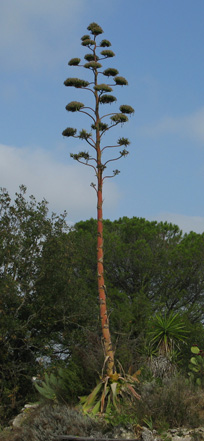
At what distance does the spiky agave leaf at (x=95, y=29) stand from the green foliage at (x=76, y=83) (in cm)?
163

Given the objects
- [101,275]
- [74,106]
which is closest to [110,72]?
[74,106]

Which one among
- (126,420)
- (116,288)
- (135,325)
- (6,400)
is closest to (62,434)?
(126,420)

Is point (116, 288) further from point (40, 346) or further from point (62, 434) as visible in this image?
point (62, 434)

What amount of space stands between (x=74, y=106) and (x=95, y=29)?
2.49 m

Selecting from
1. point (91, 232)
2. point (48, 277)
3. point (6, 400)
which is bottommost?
point (6, 400)

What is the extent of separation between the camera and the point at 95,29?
1373 centimetres

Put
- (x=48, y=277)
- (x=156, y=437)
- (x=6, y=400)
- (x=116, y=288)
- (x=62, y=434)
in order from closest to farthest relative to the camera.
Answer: (x=156, y=437) → (x=62, y=434) → (x=6, y=400) → (x=48, y=277) → (x=116, y=288)

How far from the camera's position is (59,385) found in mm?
12562

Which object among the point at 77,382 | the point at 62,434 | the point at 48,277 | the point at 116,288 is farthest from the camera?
the point at 116,288

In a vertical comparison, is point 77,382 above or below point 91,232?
below

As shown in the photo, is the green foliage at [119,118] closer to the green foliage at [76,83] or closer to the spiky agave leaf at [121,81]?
the spiky agave leaf at [121,81]

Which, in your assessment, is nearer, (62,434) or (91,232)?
(62,434)

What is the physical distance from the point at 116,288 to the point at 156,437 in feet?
54.1

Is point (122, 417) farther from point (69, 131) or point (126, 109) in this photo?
point (126, 109)
